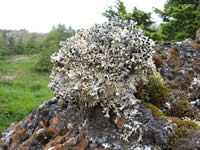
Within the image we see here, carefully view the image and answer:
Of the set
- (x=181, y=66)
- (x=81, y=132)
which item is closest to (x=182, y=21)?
(x=181, y=66)

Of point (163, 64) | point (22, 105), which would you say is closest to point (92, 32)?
point (163, 64)

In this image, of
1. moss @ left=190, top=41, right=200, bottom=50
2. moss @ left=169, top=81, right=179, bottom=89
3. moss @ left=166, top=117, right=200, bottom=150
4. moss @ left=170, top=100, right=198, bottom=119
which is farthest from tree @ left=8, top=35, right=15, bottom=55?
moss @ left=166, top=117, right=200, bottom=150

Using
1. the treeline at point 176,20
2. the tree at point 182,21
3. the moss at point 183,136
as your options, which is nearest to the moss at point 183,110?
the moss at point 183,136

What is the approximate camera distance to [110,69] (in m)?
2.64

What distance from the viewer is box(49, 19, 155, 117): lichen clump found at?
2.60 m

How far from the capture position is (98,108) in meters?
2.91

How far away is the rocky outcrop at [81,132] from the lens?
236 cm

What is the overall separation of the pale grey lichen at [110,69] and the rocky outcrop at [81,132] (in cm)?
15

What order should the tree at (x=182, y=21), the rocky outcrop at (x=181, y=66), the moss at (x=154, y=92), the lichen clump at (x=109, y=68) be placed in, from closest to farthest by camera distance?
the lichen clump at (x=109, y=68) < the moss at (x=154, y=92) < the rocky outcrop at (x=181, y=66) < the tree at (x=182, y=21)

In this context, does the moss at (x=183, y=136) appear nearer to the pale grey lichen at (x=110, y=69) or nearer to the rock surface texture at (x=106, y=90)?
the rock surface texture at (x=106, y=90)

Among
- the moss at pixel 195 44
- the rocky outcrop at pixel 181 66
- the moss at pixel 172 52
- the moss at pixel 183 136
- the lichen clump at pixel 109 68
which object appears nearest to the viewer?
the moss at pixel 183 136

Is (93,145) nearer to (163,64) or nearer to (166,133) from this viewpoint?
(166,133)

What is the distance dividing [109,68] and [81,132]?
4.16 feet

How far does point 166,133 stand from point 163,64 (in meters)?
2.71
